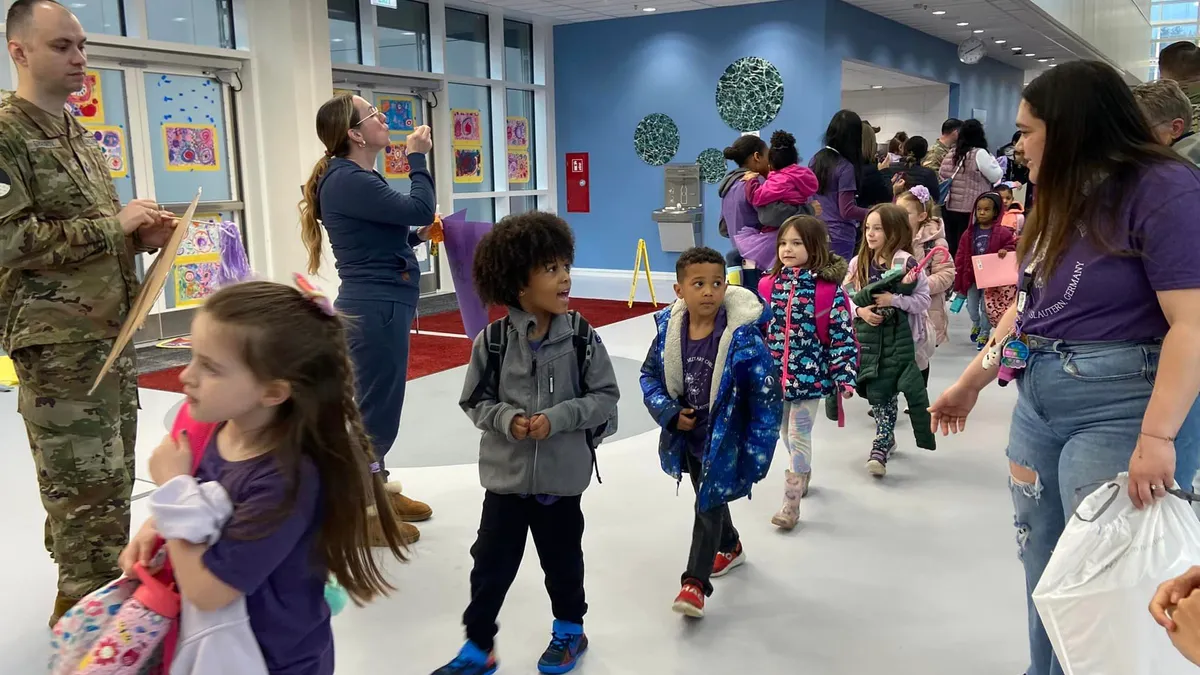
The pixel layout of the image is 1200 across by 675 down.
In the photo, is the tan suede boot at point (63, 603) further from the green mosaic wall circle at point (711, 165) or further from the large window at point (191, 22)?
the green mosaic wall circle at point (711, 165)

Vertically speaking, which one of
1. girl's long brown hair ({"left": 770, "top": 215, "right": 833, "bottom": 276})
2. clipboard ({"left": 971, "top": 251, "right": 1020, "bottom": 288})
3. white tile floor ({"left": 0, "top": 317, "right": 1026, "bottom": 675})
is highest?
girl's long brown hair ({"left": 770, "top": 215, "right": 833, "bottom": 276})

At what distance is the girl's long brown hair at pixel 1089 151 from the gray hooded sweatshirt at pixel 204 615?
5.02 ft

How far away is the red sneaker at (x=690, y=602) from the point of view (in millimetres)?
2574

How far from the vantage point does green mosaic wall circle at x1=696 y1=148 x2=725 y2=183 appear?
9844 mm

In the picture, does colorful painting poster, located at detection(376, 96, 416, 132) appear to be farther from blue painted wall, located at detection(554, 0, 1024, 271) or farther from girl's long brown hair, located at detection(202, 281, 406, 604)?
girl's long brown hair, located at detection(202, 281, 406, 604)

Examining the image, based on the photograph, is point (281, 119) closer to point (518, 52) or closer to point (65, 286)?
point (518, 52)

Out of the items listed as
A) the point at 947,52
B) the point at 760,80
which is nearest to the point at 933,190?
the point at 760,80

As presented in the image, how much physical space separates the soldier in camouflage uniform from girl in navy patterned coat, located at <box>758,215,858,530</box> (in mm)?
2080

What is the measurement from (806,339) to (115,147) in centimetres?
559

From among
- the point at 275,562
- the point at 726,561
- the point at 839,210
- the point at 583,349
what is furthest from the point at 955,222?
the point at 275,562

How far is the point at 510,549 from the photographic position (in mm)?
2289

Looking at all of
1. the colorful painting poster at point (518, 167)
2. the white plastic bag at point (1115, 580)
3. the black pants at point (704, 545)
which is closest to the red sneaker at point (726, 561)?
the black pants at point (704, 545)

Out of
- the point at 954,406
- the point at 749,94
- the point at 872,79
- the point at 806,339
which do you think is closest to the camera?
the point at 954,406

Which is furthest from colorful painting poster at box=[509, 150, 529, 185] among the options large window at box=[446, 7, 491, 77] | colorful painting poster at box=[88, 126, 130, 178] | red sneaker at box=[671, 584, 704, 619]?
red sneaker at box=[671, 584, 704, 619]
